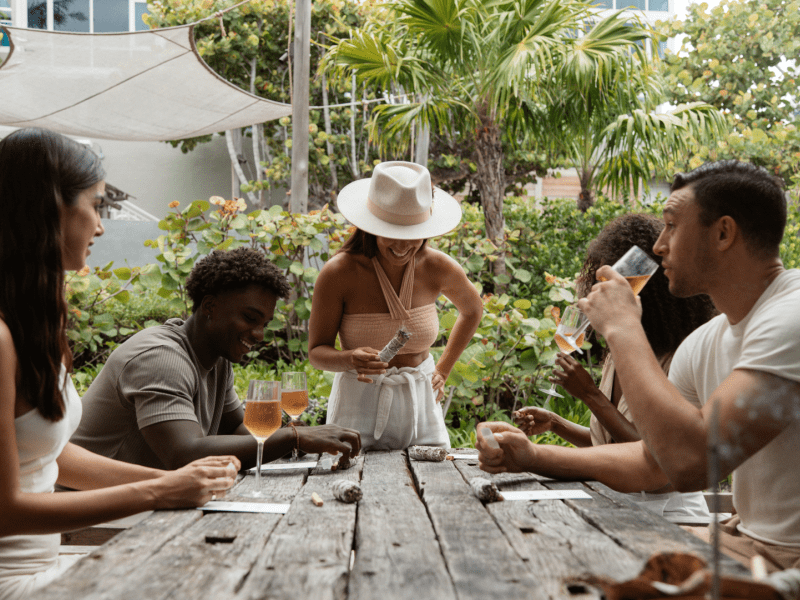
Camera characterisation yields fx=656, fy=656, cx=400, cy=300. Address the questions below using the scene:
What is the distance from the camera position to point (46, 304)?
55.0 inches

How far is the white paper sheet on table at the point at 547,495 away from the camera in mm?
1626

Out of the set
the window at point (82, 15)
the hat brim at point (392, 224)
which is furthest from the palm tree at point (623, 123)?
the window at point (82, 15)

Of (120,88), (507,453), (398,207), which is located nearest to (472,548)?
(507,453)

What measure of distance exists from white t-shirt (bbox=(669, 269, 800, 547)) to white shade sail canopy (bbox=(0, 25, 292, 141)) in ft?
17.0

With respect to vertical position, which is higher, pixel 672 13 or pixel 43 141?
pixel 672 13

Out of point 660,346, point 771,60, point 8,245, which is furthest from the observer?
point 771,60

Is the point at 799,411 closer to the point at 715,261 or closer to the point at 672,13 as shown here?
the point at 715,261

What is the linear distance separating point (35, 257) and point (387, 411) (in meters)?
1.42

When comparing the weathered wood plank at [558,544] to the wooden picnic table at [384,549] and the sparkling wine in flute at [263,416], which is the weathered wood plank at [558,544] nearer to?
the wooden picnic table at [384,549]

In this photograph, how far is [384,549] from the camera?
1.22 meters

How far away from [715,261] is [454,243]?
4173 mm

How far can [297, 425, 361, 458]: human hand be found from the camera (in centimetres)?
196

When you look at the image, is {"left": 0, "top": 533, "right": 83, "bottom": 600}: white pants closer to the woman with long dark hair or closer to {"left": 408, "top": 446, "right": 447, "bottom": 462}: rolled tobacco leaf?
the woman with long dark hair

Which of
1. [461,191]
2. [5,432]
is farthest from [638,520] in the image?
[461,191]
